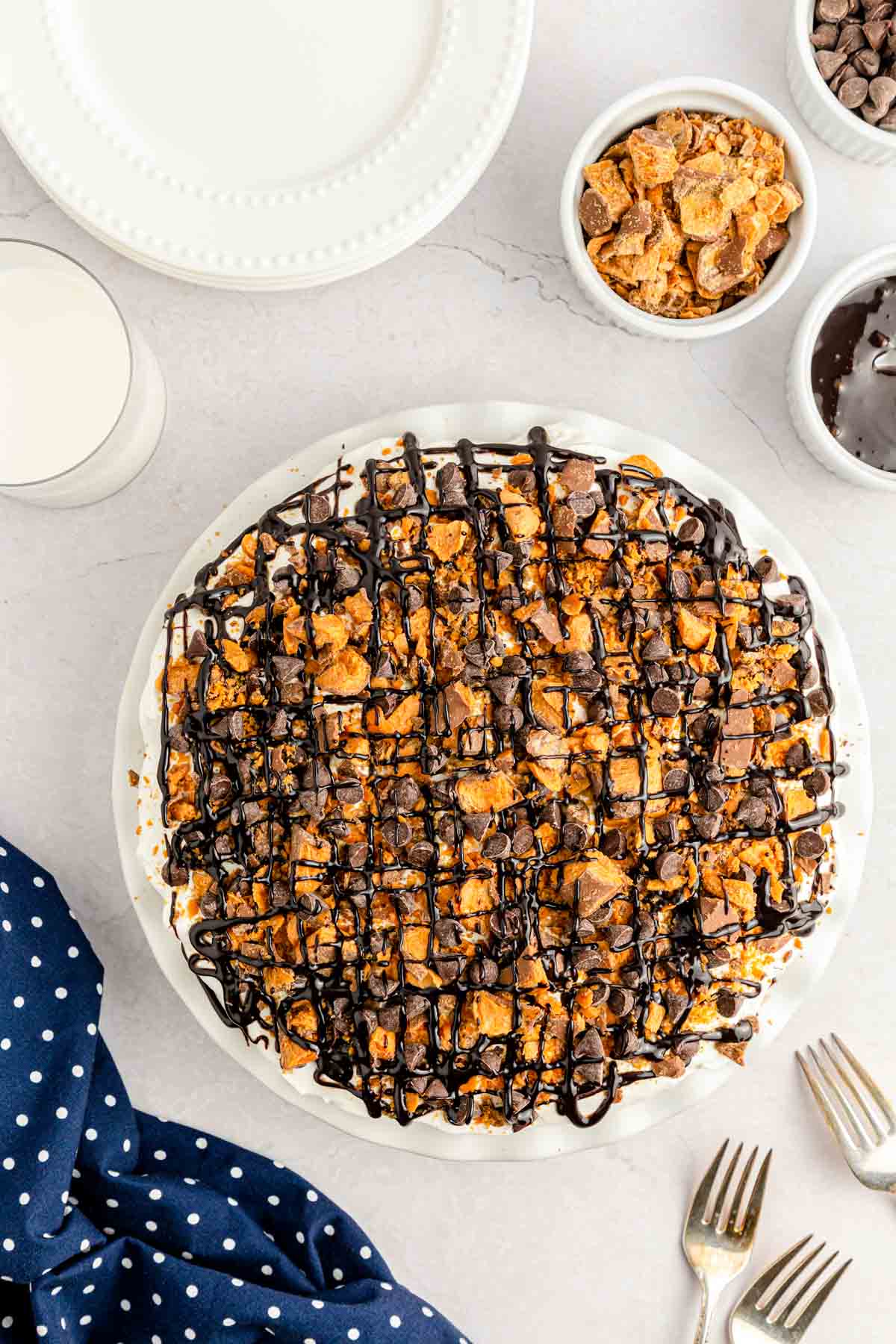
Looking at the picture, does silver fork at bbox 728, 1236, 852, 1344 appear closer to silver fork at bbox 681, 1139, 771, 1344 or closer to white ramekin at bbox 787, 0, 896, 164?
silver fork at bbox 681, 1139, 771, 1344

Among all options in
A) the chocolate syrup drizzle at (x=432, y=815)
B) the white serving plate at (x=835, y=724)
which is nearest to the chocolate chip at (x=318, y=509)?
the chocolate syrup drizzle at (x=432, y=815)

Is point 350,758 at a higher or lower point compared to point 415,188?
lower

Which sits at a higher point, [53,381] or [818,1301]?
[53,381]

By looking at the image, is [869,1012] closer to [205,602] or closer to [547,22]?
[205,602]

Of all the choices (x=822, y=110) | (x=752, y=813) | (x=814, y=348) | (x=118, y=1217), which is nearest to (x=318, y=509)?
(x=752, y=813)

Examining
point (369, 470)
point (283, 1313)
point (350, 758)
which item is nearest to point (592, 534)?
point (369, 470)

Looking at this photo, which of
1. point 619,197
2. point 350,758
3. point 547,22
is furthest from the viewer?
point 547,22

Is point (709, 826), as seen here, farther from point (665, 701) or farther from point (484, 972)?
point (484, 972)
